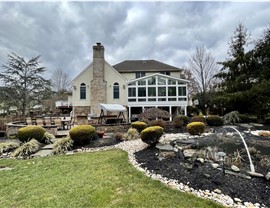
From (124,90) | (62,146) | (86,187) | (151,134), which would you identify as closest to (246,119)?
Result: (124,90)

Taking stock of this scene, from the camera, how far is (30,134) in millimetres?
9180

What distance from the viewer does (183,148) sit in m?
6.80

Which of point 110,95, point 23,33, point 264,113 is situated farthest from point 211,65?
point 23,33

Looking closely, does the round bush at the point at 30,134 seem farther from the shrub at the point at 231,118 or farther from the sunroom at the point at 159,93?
the shrub at the point at 231,118

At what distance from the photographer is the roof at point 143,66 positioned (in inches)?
1000

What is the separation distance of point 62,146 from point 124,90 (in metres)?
15.0

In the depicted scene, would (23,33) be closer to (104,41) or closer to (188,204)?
(104,41)

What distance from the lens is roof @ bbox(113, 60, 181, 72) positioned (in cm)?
2539

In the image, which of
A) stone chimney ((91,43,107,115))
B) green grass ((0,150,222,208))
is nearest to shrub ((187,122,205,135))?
green grass ((0,150,222,208))

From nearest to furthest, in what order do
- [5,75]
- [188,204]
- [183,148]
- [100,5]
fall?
[188,204], [183,148], [100,5], [5,75]

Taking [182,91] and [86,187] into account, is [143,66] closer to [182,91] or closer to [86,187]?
[182,91]

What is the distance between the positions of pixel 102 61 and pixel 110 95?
4.46 m

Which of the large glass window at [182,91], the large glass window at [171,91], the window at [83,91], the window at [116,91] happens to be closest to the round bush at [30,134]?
the window at [83,91]

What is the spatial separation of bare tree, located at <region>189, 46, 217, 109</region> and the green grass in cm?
2382
